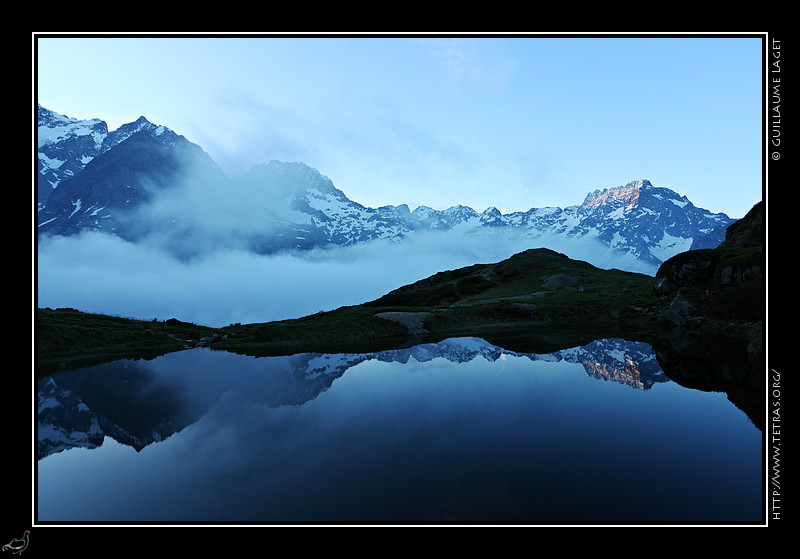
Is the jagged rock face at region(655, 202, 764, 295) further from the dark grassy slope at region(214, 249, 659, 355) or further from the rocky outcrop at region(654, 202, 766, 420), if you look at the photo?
the dark grassy slope at region(214, 249, 659, 355)

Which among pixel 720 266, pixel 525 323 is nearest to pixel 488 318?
pixel 525 323

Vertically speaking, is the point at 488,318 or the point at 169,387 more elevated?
the point at 488,318

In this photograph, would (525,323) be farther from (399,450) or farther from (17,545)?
(17,545)

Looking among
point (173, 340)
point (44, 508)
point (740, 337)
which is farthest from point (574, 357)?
point (173, 340)

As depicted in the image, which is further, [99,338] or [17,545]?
[99,338]

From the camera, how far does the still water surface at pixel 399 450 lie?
12609 millimetres

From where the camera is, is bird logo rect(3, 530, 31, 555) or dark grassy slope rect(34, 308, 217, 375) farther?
dark grassy slope rect(34, 308, 217, 375)

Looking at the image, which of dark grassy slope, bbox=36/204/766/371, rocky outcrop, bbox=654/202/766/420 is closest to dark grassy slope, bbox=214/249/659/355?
dark grassy slope, bbox=36/204/766/371

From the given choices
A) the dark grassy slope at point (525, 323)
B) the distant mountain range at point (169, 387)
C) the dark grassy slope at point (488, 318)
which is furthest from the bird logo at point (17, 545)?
the dark grassy slope at point (488, 318)

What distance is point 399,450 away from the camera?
57.4 feet

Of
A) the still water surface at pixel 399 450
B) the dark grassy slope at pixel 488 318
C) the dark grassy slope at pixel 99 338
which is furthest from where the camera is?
the dark grassy slope at pixel 488 318

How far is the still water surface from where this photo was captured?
496 inches

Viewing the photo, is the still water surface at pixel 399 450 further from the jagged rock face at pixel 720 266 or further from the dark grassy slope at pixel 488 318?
the jagged rock face at pixel 720 266

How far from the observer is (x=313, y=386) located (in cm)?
3206
